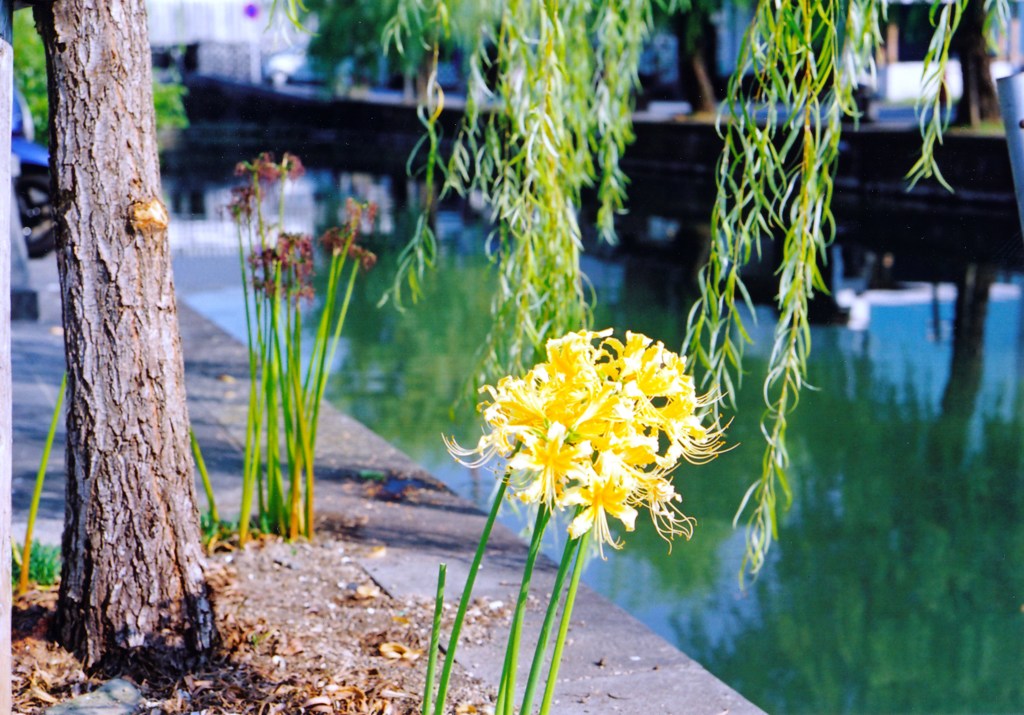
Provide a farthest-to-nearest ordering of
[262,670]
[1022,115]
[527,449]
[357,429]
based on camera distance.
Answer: [357,429], [262,670], [1022,115], [527,449]

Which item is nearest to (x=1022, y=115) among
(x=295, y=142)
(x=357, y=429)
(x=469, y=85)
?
(x=469, y=85)

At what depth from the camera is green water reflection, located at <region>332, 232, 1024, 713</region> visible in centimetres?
369

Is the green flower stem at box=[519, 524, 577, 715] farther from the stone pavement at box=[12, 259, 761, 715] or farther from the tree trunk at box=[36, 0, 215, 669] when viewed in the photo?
the tree trunk at box=[36, 0, 215, 669]

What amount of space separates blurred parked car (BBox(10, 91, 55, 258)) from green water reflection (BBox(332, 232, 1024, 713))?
10.6ft

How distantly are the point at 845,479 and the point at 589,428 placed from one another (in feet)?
13.0

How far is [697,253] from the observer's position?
40.2ft

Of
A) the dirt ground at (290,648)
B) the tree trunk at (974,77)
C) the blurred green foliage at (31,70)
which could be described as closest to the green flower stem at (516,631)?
the dirt ground at (290,648)

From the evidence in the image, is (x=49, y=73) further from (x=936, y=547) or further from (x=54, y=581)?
(x=936, y=547)

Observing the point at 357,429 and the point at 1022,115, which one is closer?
the point at 1022,115

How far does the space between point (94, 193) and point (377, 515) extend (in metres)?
1.91

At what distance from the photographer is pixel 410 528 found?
4.16 meters

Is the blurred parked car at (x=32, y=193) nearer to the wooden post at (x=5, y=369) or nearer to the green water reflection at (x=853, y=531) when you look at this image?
the green water reflection at (x=853, y=531)

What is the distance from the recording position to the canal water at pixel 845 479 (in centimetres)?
375

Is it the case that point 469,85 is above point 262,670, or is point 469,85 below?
above
